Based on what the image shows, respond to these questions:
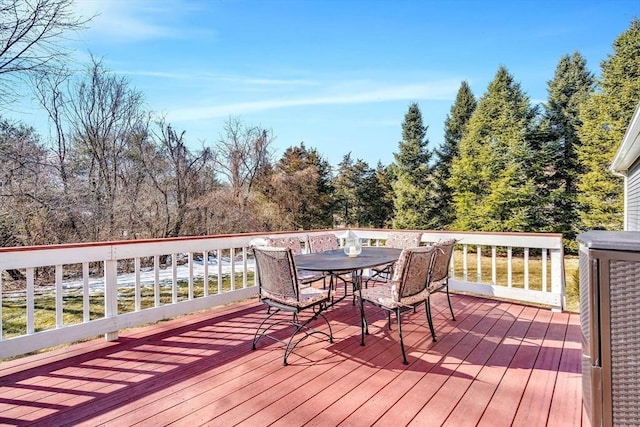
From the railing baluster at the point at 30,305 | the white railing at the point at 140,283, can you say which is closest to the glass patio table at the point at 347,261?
the white railing at the point at 140,283

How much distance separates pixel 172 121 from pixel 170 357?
10.9 metres

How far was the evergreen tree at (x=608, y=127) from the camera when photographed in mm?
13266

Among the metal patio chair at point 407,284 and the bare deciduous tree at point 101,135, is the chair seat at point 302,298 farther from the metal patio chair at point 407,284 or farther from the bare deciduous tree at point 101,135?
the bare deciduous tree at point 101,135

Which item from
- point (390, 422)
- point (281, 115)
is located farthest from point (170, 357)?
point (281, 115)

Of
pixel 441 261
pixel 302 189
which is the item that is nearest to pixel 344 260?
pixel 441 261

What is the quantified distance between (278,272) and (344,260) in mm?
896

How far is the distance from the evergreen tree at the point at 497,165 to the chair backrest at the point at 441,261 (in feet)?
47.4

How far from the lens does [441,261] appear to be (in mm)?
3674

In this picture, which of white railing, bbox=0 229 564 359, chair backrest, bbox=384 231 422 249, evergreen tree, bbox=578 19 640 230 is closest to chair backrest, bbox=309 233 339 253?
white railing, bbox=0 229 564 359

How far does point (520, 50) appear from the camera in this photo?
14203 mm

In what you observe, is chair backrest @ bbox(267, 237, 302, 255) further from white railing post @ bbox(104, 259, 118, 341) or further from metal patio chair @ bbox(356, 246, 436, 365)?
white railing post @ bbox(104, 259, 118, 341)

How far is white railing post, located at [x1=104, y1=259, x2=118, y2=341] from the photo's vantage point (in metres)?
3.41

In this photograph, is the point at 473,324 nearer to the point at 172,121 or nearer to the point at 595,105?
the point at 172,121

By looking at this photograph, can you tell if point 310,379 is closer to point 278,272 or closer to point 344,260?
point 278,272
